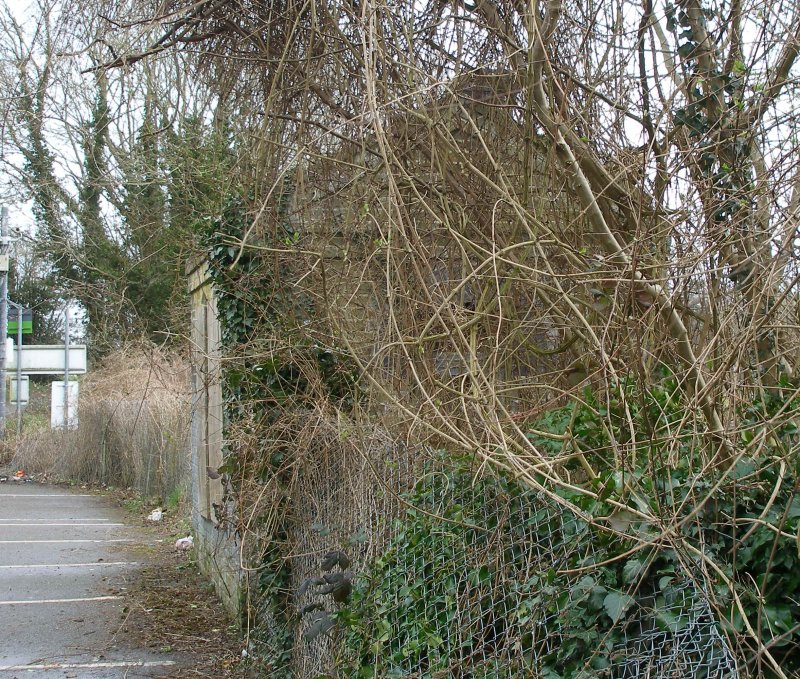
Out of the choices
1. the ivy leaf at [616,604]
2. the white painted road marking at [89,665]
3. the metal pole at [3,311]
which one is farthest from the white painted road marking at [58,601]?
the metal pole at [3,311]

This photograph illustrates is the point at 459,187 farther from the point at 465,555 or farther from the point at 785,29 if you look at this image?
the point at 465,555

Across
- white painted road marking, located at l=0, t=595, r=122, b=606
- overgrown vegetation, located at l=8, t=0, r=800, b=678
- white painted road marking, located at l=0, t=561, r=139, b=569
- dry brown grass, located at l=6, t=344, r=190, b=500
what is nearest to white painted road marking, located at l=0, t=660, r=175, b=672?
overgrown vegetation, located at l=8, t=0, r=800, b=678

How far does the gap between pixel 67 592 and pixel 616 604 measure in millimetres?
7611

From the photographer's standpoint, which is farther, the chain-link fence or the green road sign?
the green road sign

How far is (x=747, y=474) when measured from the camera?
2.83m

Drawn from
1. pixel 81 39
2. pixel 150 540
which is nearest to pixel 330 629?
pixel 81 39

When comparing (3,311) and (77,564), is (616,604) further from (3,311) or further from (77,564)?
(3,311)

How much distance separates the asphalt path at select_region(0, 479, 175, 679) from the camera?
6609 mm

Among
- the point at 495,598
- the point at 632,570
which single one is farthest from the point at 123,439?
the point at 632,570

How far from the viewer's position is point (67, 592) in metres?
8.94

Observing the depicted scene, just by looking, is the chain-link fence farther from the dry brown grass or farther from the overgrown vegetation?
the dry brown grass

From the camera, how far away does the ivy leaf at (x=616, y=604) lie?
2659 mm

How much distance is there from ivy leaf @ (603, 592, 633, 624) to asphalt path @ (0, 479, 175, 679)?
4.59 m

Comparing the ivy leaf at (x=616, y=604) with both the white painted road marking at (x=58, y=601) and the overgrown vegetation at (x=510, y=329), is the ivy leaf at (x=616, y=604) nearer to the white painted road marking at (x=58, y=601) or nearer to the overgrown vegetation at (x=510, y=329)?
the overgrown vegetation at (x=510, y=329)
